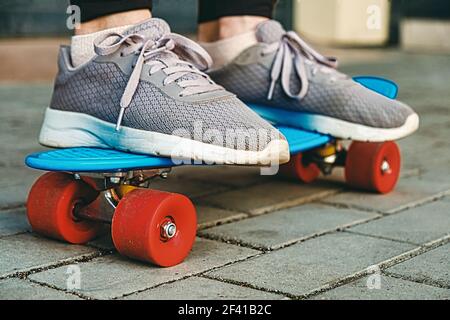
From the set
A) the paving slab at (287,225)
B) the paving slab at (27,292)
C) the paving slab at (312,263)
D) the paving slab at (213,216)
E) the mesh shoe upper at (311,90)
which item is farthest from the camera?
the mesh shoe upper at (311,90)

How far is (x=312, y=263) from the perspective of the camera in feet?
5.12

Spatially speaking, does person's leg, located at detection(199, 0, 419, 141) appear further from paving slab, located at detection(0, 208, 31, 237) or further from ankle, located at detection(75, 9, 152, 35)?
paving slab, located at detection(0, 208, 31, 237)

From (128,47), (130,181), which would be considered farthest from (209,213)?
(128,47)

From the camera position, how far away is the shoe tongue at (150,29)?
1.73m

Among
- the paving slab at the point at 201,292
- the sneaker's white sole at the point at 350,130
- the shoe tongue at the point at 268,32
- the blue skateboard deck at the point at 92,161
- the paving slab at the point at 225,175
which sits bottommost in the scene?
the paving slab at the point at 225,175

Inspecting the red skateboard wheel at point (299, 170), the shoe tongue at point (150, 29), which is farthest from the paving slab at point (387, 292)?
the red skateboard wheel at point (299, 170)

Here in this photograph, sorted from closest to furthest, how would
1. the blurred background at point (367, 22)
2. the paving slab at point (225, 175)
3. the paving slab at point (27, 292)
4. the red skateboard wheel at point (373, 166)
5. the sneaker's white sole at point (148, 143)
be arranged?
the paving slab at point (27, 292), the sneaker's white sole at point (148, 143), the red skateboard wheel at point (373, 166), the paving slab at point (225, 175), the blurred background at point (367, 22)

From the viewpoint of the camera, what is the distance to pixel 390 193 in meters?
2.17

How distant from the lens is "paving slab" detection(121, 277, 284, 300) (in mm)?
1355

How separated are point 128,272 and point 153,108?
0.33 metres

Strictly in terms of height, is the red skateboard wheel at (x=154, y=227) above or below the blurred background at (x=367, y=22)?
above

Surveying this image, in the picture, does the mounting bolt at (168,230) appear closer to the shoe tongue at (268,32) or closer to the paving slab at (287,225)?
the paving slab at (287,225)

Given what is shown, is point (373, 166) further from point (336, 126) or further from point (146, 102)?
point (146, 102)

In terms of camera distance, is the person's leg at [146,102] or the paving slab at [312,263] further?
the person's leg at [146,102]
